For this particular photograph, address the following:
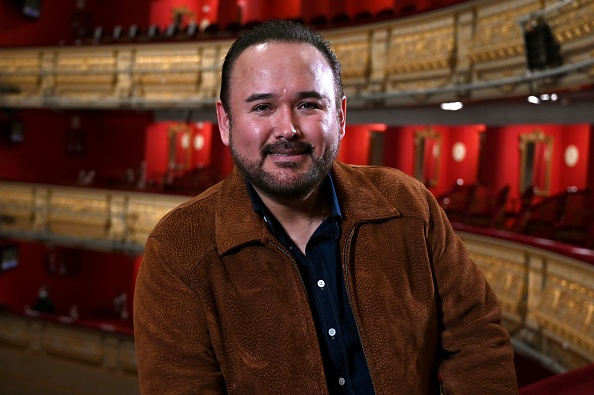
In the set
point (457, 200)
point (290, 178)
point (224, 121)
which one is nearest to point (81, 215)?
point (457, 200)

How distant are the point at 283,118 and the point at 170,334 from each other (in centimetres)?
41

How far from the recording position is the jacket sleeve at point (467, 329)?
44.8 inches

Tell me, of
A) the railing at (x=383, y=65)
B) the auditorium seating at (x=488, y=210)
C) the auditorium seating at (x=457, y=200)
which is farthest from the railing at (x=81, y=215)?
the auditorium seating at (x=488, y=210)

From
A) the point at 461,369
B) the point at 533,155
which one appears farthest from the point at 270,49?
the point at 533,155

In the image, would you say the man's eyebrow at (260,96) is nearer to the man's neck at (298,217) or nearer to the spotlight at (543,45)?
the man's neck at (298,217)

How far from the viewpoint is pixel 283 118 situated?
1082 mm

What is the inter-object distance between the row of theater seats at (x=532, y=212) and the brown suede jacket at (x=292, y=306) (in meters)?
3.38

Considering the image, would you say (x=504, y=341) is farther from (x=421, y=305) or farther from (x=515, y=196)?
(x=515, y=196)

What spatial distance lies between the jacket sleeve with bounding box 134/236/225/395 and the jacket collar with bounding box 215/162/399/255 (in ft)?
0.33

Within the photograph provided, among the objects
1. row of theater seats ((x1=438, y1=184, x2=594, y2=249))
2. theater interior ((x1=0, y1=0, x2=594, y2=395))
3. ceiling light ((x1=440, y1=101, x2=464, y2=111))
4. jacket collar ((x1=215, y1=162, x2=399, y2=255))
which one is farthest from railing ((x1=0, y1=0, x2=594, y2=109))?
jacket collar ((x1=215, y1=162, x2=399, y2=255))

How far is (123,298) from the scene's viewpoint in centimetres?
1045

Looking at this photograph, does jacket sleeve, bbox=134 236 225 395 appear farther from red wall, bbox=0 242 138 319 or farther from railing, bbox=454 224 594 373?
red wall, bbox=0 242 138 319

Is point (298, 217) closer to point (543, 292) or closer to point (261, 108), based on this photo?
point (261, 108)

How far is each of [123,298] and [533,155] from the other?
6.78 meters
